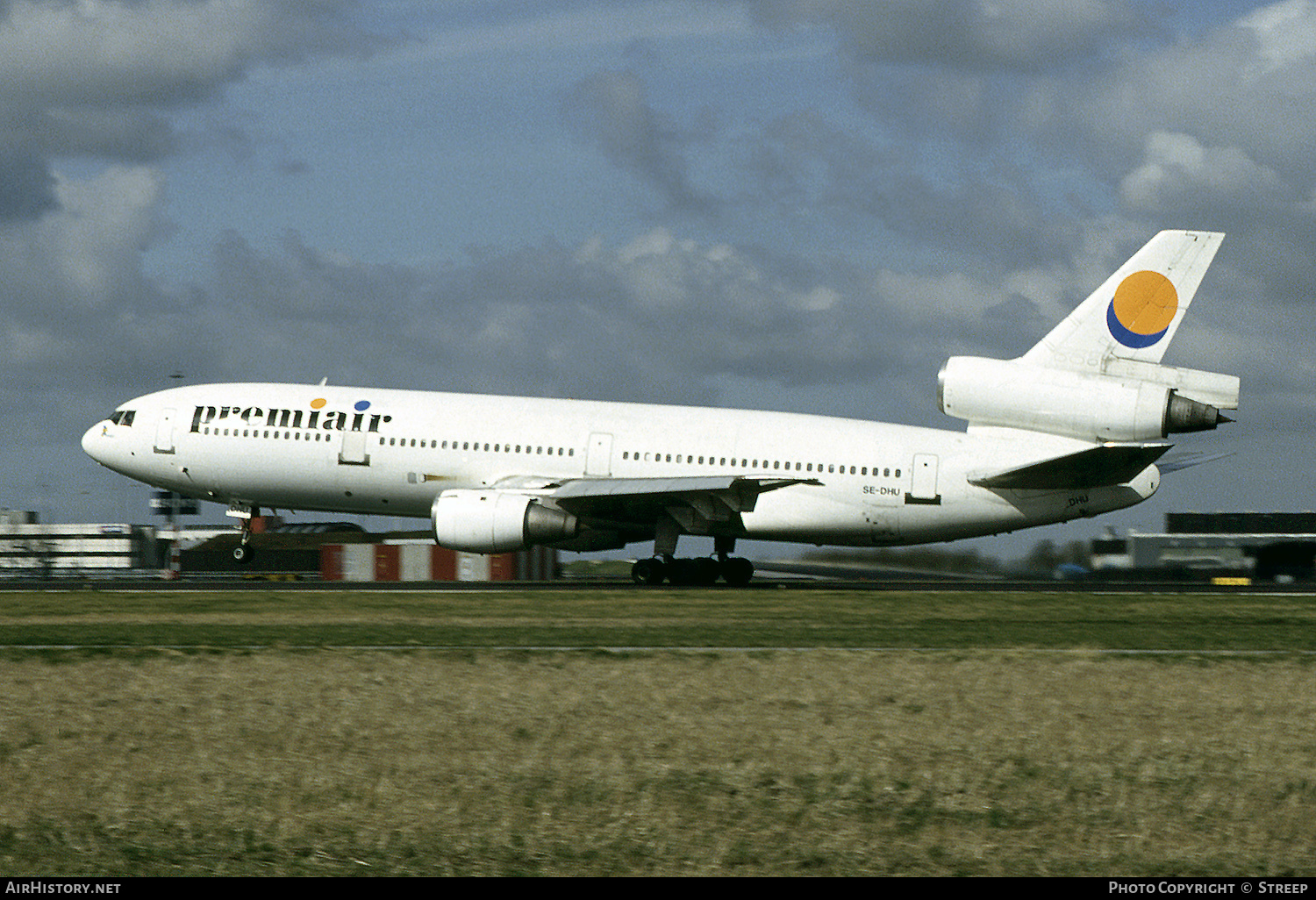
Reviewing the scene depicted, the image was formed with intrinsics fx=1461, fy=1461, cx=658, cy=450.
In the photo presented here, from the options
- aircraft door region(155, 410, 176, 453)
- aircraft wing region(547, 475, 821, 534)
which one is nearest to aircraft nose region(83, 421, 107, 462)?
aircraft door region(155, 410, 176, 453)

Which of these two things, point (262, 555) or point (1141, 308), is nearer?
point (1141, 308)

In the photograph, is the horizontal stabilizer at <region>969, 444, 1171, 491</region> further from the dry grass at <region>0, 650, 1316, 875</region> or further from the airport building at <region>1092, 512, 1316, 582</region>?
the dry grass at <region>0, 650, 1316, 875</region>

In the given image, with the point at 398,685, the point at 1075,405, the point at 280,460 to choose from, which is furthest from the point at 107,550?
the point at 398,685

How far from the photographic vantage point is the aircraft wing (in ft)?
113

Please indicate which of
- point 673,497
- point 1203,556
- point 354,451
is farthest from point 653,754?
point 1203,556

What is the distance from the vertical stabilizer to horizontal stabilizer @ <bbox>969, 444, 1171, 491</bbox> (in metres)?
2.61

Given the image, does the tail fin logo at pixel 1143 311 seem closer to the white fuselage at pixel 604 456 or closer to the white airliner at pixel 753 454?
the white airliner at pixel 753 454

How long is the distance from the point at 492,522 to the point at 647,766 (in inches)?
824

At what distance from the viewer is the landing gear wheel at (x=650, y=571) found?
37.2 meters

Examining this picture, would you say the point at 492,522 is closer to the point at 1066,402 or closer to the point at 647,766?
the point at 1066,402

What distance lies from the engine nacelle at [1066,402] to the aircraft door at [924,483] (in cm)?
169

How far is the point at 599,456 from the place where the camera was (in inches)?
1462

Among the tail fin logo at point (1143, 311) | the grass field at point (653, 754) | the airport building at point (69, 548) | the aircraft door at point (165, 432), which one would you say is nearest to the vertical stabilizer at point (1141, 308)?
the tail fin logo at point (1143, 311)

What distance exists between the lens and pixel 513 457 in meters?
37.2
